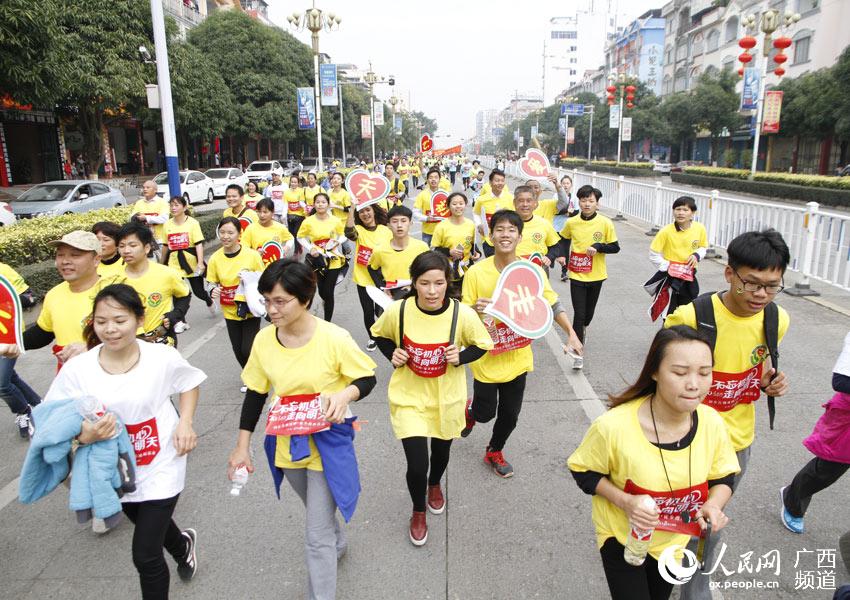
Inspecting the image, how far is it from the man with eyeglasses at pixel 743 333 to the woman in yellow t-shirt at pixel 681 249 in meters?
2.97

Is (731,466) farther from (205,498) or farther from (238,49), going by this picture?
(238,49)

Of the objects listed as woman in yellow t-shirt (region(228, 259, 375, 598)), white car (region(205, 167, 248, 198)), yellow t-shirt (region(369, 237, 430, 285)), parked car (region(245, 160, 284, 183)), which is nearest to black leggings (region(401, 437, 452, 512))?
woman in yellow t-shirt (region(228, 259, 375, 598))

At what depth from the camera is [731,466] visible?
218 centimetres

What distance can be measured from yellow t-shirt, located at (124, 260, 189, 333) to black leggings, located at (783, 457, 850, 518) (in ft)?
13.5

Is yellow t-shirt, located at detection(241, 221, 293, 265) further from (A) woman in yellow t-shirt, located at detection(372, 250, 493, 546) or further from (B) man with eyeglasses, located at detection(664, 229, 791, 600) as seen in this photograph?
(B) man with eyeglasses, located at detection(664, 229, 791, 600)

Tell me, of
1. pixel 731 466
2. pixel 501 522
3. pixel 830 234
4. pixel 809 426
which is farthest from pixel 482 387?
pixel 830 234

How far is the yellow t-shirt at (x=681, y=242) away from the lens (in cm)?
587

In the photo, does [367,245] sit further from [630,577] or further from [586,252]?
[630,577]

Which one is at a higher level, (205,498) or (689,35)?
(689,35)

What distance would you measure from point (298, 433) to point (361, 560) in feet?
3.29

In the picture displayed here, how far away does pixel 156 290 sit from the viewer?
14.4 feet

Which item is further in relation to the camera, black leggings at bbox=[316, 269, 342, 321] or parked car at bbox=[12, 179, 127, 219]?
parked car at bbox=[12, 179, 127, 219]

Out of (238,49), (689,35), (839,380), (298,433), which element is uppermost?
(689,35)

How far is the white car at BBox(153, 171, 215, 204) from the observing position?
24112mm
